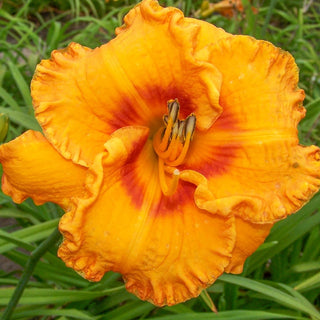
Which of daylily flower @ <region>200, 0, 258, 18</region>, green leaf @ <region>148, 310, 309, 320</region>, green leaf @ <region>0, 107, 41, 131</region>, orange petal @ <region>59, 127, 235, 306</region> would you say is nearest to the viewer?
orange petal @ <region>59, 127, 235, 306</region>

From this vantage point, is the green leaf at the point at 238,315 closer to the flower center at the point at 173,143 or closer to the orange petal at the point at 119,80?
the flower center at the point at 173,143

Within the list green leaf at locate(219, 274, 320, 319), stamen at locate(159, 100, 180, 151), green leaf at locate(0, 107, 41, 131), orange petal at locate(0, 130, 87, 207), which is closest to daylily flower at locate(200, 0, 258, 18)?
green leaf at locate(0, 107, 41, 131)

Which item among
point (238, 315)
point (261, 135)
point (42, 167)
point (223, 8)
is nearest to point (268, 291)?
point (238, 315)

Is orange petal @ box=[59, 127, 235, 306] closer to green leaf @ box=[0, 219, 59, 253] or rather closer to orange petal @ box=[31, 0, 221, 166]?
orange petal @ box=[31, 0, 221, 166]

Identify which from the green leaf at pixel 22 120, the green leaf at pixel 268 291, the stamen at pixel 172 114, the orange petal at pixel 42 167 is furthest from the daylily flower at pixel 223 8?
the orange petal at pixel 42 167

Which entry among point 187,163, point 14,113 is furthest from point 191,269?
point 14,113

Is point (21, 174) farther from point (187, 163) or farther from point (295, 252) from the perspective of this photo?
point (295, 252)

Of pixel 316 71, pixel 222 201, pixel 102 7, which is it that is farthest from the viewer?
pixel 102 7
